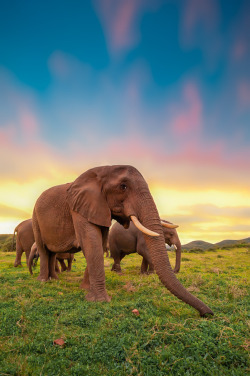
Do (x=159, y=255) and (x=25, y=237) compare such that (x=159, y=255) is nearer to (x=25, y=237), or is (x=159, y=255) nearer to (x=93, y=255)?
(x=93, y=255)

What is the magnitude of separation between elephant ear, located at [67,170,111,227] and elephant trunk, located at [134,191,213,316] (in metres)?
1.09

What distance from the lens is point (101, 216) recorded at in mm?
7367

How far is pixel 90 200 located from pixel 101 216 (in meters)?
0.58

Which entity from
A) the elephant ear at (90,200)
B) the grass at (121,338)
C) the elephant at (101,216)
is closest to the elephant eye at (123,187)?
the elephant at (101,216)

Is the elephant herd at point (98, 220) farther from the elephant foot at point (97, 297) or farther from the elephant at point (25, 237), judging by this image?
the elephant at point (25, 237)

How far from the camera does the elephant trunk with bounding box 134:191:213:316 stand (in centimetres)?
538

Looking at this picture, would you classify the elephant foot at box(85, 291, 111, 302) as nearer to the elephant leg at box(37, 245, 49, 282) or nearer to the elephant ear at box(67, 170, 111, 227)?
the elephant ear at box(67, 170, 111, 227)

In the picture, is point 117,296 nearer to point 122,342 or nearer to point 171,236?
point 122,342

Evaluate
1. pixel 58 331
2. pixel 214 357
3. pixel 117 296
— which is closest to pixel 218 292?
pixel 117 296

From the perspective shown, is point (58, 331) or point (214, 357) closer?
point (214, 357)

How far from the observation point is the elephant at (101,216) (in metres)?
6.38

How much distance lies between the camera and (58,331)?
4617mm

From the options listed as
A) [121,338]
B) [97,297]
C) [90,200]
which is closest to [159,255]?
→ [97,297]

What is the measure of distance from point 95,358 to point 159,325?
4.47ft
